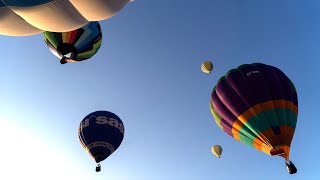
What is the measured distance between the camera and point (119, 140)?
1533 centimetres

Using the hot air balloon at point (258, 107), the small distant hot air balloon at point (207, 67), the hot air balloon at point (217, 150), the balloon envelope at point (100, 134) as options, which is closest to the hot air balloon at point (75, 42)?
the balloon envelope at point (100, 134)

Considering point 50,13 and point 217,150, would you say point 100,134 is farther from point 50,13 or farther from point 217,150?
point 50,13

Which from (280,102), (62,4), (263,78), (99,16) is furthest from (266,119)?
(62,4)

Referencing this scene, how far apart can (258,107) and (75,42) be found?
7566mm

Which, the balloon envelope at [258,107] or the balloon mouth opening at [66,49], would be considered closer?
the balloon envelope at [258,107]

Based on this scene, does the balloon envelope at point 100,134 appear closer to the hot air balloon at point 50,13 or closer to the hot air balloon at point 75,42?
the hot air balloon at point 75,42

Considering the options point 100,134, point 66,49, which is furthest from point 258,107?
point 66,49

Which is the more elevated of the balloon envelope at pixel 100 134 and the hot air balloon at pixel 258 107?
the hot air balloon at pixel 258 107

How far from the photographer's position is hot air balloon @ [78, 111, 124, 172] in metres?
14.3

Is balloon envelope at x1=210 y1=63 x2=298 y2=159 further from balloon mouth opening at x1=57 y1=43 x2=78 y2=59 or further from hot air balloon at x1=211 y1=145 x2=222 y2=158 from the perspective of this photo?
balloon mouth opening at x1=57 y1=43 x2=78 y2=59

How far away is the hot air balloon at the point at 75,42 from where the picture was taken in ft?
43.1

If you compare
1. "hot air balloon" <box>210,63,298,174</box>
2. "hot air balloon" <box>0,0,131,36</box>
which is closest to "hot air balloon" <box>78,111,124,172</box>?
"hot air balloon" <box>210,63,298,174</box>

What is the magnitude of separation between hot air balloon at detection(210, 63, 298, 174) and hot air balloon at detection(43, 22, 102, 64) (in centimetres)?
554

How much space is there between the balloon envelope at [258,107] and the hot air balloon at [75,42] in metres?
5.54
